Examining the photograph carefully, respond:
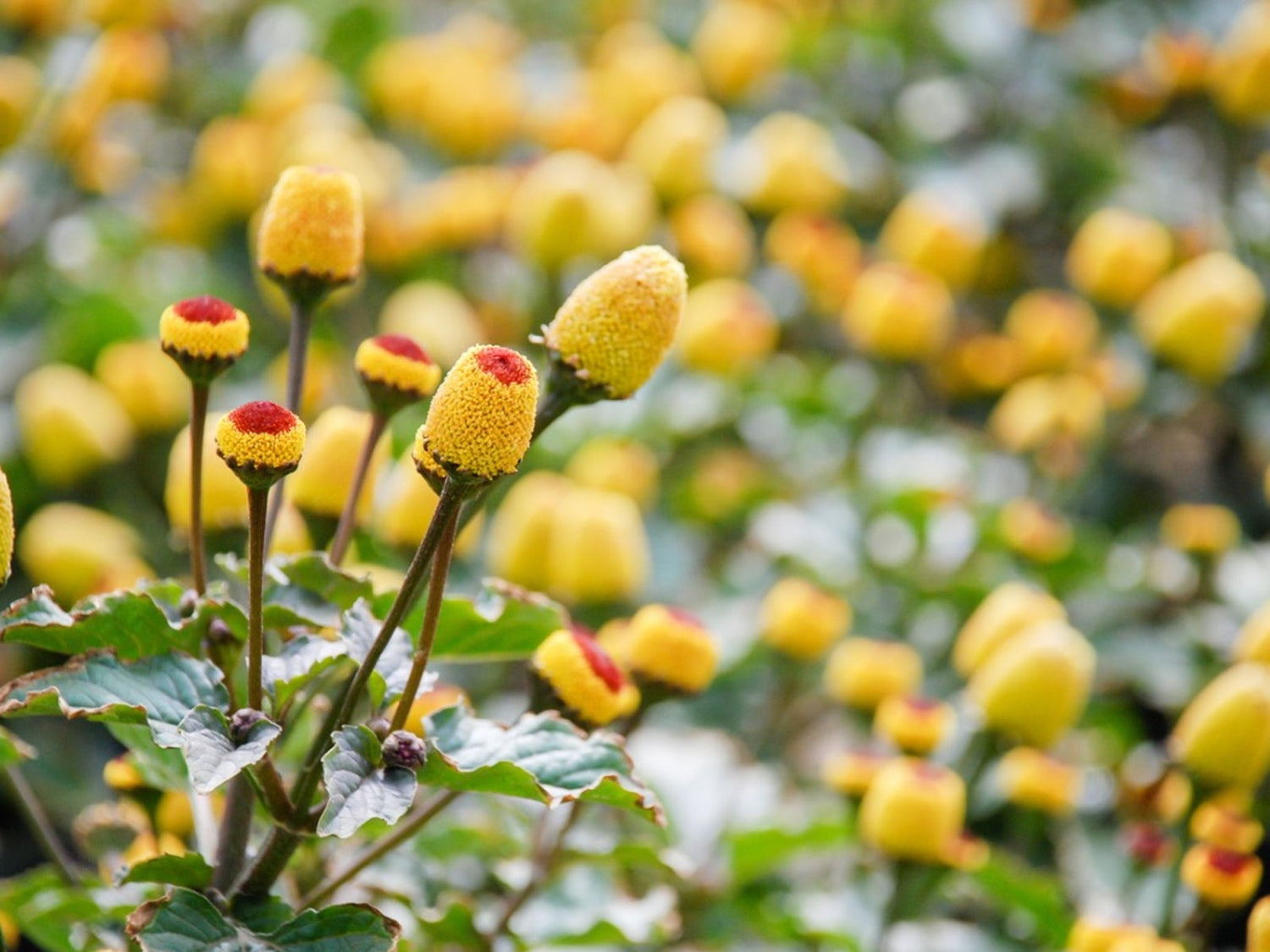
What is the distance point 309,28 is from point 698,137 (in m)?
0.67

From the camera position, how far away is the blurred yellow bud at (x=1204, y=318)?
1.32m

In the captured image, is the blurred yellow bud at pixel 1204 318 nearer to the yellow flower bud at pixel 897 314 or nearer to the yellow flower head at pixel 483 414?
the yellow flower bud at pixel 897 314

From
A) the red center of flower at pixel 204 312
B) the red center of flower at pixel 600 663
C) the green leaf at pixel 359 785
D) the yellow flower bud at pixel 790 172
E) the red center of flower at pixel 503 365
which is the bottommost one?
the red center of flower at pixel 600 663

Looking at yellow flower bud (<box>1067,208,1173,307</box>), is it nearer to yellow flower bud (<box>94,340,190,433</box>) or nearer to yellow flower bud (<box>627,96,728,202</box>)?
yellow flower bud (<box>627,96,728,202</box>)

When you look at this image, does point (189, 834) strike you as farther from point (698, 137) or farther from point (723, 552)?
point (698, 137)

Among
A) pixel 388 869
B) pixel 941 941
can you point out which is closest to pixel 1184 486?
pixel 941 941

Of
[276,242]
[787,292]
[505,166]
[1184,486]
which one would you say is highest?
[276,242]

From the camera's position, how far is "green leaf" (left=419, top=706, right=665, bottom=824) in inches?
20.9

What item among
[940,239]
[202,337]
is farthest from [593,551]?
[940,239]

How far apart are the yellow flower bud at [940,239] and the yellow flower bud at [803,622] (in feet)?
1.74

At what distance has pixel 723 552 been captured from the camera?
58.2 inches

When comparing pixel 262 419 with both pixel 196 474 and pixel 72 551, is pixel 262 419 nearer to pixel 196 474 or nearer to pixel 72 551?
pixel 196 474

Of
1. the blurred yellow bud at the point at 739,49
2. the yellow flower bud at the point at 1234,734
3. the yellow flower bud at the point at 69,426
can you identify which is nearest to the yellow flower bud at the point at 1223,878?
the yellow flower bud at the point at 1234,734

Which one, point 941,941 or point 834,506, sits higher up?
point 834,506
